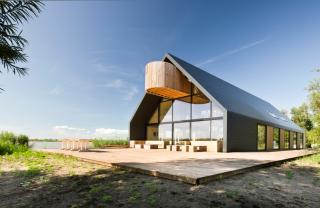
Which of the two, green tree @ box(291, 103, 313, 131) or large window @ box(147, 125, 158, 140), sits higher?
green tree @ box(291, 103, 313, 131)

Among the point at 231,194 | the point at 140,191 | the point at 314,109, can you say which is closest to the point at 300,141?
the point at 314,109

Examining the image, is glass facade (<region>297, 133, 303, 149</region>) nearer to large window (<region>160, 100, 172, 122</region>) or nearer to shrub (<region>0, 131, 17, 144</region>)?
large window (<region>160, 100, 172, 122</region>)

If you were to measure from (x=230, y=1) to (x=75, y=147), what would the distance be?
1251 centimetres

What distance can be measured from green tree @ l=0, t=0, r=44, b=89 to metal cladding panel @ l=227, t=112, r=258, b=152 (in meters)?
9.83

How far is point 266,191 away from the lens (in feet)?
13.3

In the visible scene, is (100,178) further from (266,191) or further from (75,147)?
(75,147)

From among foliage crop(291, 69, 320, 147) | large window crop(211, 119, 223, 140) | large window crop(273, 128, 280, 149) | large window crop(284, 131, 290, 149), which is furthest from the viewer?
large window crop(284, 131, 290, 149)

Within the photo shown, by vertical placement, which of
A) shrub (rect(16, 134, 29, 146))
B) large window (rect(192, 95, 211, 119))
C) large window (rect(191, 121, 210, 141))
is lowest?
shrub (rect(16, 134, 29, 146))

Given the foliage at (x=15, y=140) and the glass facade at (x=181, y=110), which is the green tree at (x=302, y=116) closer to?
the glass facade at (x=181, y=110)

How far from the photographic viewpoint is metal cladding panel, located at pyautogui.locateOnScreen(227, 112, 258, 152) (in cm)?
1162

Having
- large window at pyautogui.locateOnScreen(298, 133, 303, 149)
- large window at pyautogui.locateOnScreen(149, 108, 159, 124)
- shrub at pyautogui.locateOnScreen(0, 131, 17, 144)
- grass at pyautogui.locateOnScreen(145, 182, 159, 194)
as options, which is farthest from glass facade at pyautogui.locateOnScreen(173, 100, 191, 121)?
large window at pyautogui.locateOnScreen(298, 133, 303, 149)

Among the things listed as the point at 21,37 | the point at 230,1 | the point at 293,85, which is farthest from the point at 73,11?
the point at 293,85

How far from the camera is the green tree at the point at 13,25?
14.2ft

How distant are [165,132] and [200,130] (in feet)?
10.4
